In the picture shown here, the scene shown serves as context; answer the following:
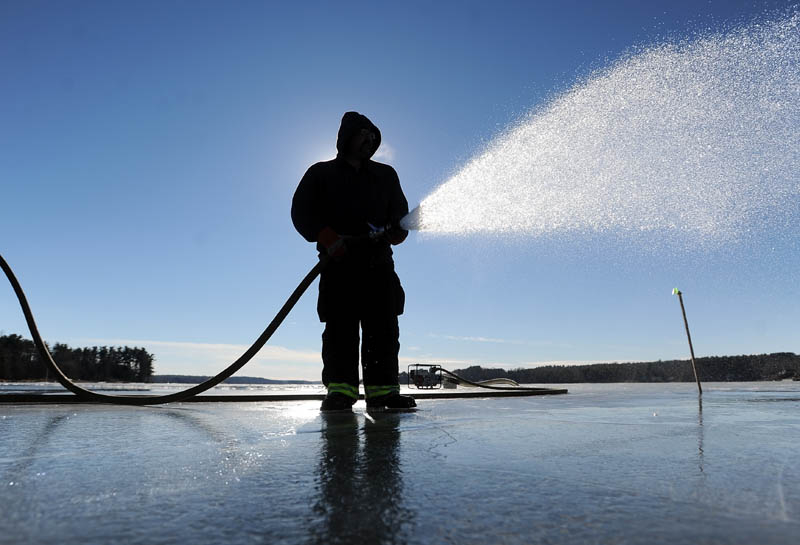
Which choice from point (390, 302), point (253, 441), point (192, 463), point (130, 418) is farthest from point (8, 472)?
point (390, 302)

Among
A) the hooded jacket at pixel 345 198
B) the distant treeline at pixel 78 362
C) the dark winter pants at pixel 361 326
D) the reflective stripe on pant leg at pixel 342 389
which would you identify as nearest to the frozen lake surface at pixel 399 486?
the reflective stripe on pant leg at pixel 342 389

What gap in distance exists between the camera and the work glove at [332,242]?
4.32 m

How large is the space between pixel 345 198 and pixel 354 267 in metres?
0.68

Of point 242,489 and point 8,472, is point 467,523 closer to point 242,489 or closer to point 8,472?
point 242,489

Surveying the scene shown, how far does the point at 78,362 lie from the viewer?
108 m

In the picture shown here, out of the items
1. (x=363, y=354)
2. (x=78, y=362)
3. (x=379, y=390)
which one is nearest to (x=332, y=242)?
(x=363, y=354)

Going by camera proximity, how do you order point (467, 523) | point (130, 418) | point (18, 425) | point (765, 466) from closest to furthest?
point (467, 523) < point (765, 466) < point (18, 425) < point (130, 418)

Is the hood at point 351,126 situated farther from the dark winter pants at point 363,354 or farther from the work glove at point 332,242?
the dark winter pants at point 363,354

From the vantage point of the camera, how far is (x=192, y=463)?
5.82 feet

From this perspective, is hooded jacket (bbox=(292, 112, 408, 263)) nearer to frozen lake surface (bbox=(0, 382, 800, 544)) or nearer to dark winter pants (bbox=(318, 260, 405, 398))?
dark winter pants (bbox=(318, 260, 405, 398))

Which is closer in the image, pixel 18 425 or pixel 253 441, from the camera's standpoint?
pixel 253 441

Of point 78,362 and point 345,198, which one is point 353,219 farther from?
point 78,362

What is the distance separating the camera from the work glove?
4.32 meters

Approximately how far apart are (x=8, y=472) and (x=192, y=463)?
1.80 ft
